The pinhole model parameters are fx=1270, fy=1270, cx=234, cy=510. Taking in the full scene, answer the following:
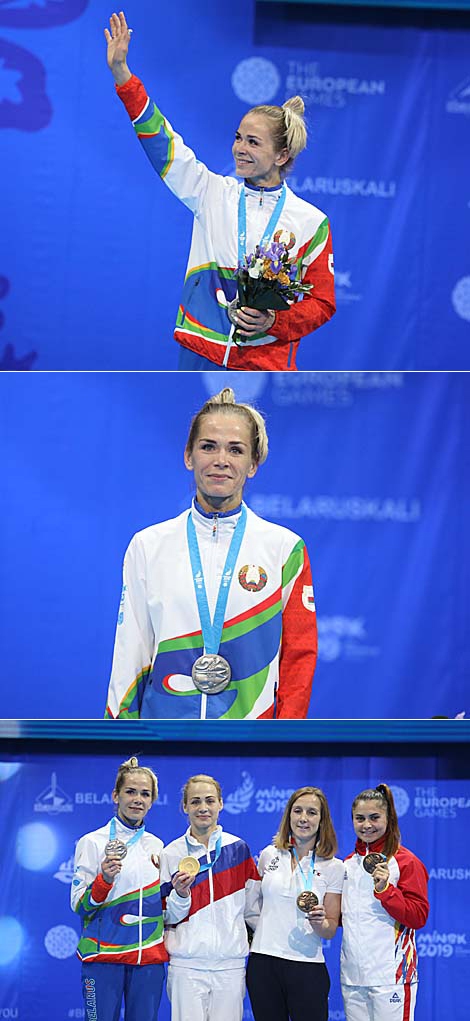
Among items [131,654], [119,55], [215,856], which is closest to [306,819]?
[215,856]

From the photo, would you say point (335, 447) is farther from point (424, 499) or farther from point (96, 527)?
point (96, 527)

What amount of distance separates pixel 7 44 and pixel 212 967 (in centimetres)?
373

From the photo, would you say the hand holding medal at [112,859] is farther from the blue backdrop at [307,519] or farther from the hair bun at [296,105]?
the hair bun at [296,105]

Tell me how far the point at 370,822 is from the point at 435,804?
0.79 ft

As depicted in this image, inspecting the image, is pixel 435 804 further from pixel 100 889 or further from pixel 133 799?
pixel 100 889

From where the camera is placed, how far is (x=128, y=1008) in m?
4.03

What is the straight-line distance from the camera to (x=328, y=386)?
475 centimetres

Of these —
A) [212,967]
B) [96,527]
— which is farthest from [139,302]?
[212,967]

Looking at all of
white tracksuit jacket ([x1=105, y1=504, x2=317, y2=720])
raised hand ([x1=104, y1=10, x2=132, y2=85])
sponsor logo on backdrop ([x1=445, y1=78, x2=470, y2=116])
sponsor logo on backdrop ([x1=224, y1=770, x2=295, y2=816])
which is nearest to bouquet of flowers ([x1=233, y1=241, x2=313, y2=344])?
raised hand ([x1=104, y1=10, x2=132, y2=85])

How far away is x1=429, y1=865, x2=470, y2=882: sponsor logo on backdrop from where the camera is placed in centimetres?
421

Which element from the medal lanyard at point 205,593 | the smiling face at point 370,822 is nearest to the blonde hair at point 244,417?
the medal lanyard at point 205,593

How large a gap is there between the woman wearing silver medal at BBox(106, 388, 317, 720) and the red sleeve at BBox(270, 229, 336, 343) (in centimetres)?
77

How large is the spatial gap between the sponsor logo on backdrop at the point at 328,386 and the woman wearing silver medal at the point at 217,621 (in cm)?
47

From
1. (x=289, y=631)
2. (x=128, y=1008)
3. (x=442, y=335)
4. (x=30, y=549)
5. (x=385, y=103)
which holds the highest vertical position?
(x=385, y=103)
